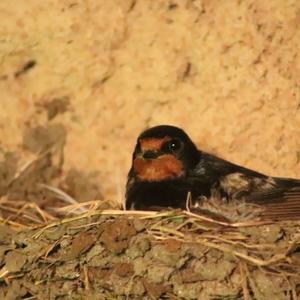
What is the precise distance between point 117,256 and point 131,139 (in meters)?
1.22

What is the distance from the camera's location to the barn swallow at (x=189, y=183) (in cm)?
397

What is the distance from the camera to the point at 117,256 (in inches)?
144

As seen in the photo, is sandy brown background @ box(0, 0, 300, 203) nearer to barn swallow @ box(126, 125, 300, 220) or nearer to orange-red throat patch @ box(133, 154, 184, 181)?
barn swallow @ box(126, 125, 300, 220)

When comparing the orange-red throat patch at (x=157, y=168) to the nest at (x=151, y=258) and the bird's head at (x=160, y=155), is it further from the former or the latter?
the nest at (x=151, y=258)

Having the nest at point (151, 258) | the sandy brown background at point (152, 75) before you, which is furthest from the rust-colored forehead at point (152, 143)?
the sandy brown background at point (152, 75)

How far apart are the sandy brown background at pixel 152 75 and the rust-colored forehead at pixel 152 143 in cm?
55

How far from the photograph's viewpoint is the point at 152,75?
15.3 feet

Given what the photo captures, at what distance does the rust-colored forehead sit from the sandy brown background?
548 mm

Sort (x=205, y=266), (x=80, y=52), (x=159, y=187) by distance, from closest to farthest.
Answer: (x=205, y=266) → (x=159, y=187) → (x=80, y=52)

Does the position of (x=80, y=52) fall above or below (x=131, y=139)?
above

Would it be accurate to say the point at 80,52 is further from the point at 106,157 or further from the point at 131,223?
the point at 131,223

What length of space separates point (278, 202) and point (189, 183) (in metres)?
0.43

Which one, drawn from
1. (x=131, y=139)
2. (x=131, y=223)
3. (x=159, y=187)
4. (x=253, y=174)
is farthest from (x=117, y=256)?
(x=131, y=139)

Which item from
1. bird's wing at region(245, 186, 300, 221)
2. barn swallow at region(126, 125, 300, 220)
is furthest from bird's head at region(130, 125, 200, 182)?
bird's wing at region(245, 186, 300, 221)
